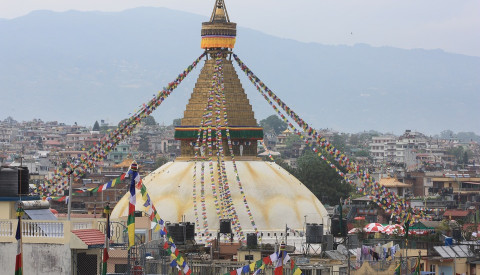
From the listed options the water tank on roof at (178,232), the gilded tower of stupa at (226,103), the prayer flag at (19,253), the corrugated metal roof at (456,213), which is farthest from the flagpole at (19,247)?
the corrugated metal roof at (456,213)

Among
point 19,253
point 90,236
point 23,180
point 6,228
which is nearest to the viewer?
point 19,253

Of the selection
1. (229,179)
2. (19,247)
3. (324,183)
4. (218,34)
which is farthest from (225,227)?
(324,183)

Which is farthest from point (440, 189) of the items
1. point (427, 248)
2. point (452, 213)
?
point (427, 248)

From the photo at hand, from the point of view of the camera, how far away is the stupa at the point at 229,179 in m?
57.5

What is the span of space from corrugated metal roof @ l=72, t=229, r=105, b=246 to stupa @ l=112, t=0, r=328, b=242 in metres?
23.6

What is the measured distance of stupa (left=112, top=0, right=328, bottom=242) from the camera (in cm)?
5753

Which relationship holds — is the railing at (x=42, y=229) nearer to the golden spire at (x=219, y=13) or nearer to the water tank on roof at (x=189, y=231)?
the water tank on roof at (x=189, y=231)

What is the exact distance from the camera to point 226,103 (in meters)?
61.4

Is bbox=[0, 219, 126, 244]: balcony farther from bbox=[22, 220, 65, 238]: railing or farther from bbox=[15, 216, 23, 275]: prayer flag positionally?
bbox=[15, 216, 23, 275]: prayer flag

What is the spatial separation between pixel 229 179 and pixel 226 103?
409 cm

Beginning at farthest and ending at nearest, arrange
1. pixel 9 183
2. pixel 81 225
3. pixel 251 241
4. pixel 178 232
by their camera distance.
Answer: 1. pixel 251 241
2. pixel 178 232
3. pixel 81 225
4. pixel 9 183

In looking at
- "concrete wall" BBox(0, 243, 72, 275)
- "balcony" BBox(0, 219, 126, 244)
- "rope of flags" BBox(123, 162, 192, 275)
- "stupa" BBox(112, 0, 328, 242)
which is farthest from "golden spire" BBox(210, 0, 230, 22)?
"concrete wall" BBox(0, 243, 72, 275)

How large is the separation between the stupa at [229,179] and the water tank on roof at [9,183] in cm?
2427

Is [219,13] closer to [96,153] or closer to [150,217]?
[96,153]
